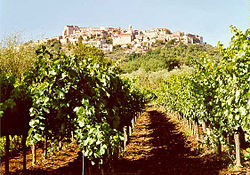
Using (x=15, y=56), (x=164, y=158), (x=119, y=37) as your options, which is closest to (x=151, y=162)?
(x=164, y=158)

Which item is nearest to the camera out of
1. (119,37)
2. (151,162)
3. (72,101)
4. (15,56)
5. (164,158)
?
(72,101)

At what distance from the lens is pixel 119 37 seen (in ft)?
483

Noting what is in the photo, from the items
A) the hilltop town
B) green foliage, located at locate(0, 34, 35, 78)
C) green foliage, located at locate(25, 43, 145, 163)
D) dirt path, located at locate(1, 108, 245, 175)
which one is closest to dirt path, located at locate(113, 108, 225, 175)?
dirt path, located at locate(1, 108, 245, 175)

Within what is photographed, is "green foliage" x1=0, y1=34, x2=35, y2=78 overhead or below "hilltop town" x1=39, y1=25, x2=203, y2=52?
below

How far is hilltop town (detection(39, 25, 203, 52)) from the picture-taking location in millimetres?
137500

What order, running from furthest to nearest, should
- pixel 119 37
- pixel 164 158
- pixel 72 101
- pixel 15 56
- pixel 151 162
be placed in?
pixel 119 37 → pixel 15 56 → pixel 164 158 → pixel 151 162 → pixel 72 101

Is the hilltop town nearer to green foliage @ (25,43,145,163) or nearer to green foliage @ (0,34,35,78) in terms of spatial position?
green foliage @ (0,34,35,78)

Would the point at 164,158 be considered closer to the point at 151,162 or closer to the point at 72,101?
the point at 151,162

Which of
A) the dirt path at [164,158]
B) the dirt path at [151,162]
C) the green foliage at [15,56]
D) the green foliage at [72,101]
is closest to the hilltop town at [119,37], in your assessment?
the green foliage at [15,56]

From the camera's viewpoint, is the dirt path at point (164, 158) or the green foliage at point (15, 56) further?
the green foliage at point (15, 56)

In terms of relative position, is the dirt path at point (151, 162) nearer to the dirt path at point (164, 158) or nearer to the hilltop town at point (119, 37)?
the dirt path at point (164, 158)

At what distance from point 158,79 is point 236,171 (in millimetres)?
40114

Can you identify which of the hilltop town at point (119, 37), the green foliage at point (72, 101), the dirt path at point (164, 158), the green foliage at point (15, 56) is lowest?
the dirt path at point (164, 158)

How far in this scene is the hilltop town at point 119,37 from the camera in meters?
138
